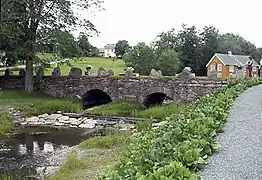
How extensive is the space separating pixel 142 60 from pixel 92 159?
3766 cm

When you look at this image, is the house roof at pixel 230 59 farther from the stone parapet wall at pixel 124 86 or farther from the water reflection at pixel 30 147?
the water reflection at pixel 30 147

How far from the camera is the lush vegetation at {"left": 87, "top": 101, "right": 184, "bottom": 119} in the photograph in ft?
76.7

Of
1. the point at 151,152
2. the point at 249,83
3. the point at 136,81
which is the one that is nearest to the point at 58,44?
the point at 136,81

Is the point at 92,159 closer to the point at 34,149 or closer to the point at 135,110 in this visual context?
the point at 34,149

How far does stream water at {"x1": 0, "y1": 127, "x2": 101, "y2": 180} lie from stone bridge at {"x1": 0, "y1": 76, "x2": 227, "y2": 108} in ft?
25.6

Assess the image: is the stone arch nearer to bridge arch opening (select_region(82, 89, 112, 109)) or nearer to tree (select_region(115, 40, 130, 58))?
bridge arch opening (select_region(82, 89, 112, 109))

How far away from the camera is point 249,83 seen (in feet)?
74.9

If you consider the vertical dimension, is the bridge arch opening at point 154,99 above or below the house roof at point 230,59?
below

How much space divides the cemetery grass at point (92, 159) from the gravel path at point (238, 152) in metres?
2.57

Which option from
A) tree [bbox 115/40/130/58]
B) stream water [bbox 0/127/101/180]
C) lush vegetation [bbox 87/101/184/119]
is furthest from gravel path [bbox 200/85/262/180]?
Result: tree [bbox 115/40/130/58]

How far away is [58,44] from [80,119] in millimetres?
5957

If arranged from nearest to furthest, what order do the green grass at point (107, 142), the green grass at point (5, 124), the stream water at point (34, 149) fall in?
the stream water at point (34, 149)
the green grass at point (107, 142)
the green grass at point (5, 124)

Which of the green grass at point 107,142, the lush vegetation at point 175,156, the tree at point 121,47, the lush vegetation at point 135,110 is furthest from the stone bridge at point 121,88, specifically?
the tree at point 121,47

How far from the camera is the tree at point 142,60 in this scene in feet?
165
